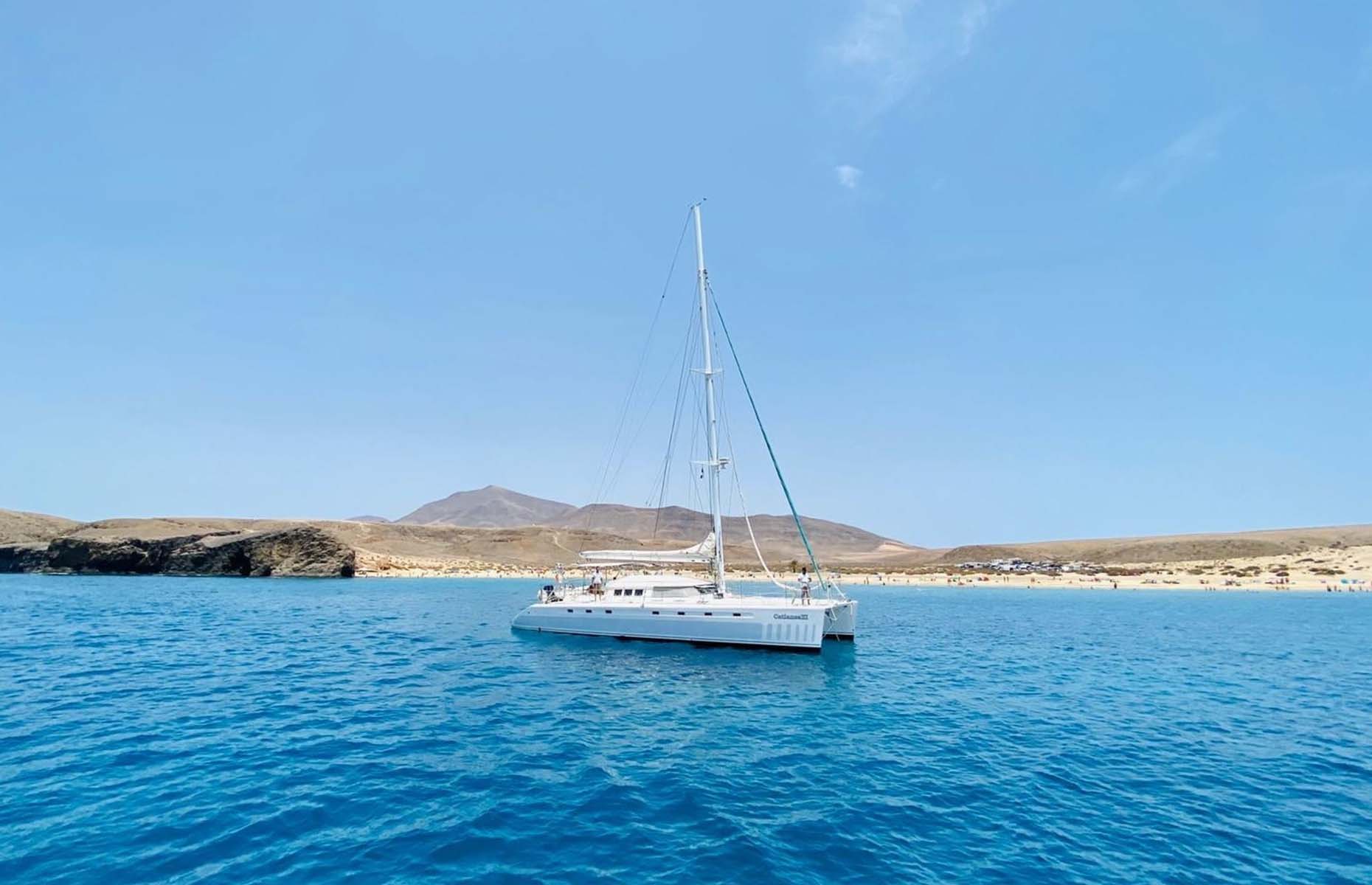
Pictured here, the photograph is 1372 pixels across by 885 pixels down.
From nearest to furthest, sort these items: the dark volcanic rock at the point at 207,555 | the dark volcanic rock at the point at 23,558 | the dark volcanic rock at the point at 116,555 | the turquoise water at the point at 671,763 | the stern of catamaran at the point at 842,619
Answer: the turquoise water at the point at 671,763 → the stern of catamaran at the point at 842,619 → the dark volcanic rock at the point at 207,555 → the dark volcanic rock at the point at 116,555 → the dark volcanic rock at the point at 23,558

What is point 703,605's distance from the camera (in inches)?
1302

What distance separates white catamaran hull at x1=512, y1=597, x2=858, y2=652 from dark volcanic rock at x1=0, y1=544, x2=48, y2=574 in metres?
106

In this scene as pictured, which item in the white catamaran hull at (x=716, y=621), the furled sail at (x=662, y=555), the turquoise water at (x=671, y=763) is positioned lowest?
the turquoise water at (x=671, y=763)

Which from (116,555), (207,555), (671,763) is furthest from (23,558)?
(671,763)

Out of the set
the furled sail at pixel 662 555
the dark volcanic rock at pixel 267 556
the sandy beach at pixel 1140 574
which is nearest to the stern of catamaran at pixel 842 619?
the furled sail at pixel 662 555

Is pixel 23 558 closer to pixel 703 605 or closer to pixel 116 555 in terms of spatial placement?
pixel 116 555

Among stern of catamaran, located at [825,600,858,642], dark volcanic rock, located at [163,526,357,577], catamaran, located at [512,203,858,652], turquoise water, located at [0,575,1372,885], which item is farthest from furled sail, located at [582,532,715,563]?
dark volcanic rock, located at [163,526,357,577]

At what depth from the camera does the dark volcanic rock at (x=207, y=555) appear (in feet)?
288

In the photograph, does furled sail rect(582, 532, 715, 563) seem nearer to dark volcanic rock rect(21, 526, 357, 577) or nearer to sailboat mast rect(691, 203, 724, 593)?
sailboat mast rect(691, 203, 724, 593)

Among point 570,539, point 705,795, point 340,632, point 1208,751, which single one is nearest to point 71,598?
point 340,632

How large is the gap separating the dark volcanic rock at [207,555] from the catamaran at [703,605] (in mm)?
66841

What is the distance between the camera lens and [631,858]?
10227 millimetres

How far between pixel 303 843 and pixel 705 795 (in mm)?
7633

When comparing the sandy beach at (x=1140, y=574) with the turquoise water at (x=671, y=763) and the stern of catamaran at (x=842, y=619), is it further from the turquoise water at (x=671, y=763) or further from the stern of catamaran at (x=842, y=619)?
the turquoise water at (x=671, y=763)
